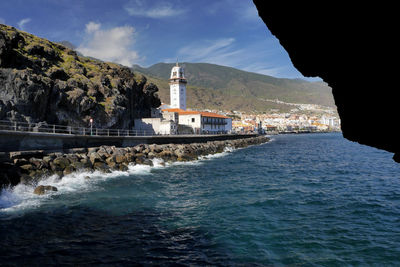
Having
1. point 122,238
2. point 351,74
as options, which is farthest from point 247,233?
point 351,74

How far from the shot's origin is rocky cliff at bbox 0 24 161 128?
30469 mm

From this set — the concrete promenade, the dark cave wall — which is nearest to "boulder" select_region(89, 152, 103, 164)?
the concrete promenade

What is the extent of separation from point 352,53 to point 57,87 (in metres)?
39.4

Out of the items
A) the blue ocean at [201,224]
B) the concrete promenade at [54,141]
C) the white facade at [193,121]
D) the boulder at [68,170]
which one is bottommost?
the blue ocean at [201,224]

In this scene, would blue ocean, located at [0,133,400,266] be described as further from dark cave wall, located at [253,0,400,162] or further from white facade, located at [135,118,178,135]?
white facade, located at [135,118,178,135]

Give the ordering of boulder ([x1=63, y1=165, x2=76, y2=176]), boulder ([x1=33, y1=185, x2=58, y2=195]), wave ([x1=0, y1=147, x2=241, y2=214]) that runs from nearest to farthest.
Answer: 1. wave ([x1=0, y1=147, x2=241, y2=214])
2. boulder ([x1=33, y1=185, x2=58, y2=195])
3. boulder ([x1=63, y1=165, x2=76, y2=176])

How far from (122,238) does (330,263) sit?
345 inches

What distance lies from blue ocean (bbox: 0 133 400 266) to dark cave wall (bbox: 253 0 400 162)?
22.3 ft

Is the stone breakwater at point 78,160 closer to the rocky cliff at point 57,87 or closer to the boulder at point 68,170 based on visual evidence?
the boulder at point 68,170

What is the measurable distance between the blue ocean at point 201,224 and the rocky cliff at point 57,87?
13.8m

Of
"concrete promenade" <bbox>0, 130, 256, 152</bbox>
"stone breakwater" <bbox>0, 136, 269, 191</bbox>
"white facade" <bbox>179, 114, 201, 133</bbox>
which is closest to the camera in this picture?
"stone breakwater" <bbox>0, 136, 269, 191</bbox>

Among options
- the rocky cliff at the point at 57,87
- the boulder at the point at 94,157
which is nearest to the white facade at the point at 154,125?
the rocky cliff at the point at 57,87

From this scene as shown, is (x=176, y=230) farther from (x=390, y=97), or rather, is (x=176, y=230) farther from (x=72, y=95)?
(x=72, y=95)

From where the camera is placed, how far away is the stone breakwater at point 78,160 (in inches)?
823
